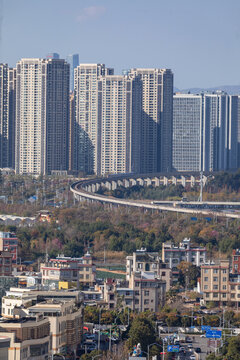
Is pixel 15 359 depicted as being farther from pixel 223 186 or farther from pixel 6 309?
pixel 223 186

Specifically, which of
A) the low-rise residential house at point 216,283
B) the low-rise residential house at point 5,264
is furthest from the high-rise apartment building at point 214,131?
the low-rise residential house at point 216,283

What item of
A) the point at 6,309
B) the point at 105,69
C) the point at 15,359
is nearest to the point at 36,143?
the point at 105,69

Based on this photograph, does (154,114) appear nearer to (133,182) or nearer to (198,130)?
(133,182)

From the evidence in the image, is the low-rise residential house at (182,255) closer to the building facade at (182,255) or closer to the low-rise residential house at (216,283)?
the building facade at (182,255)

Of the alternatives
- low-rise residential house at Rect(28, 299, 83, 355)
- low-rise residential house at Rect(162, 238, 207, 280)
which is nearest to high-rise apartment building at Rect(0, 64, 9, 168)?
low-rise residential house at Rect(162, 238, 207, 280)

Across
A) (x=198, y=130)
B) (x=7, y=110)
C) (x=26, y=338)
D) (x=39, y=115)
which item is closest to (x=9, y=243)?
(x=26, y=338)

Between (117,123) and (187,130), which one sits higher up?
(187,130)

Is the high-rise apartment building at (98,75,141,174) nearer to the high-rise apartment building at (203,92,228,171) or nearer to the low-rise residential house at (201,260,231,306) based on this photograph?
the high-rise apartment building at (203,92,228,171)
